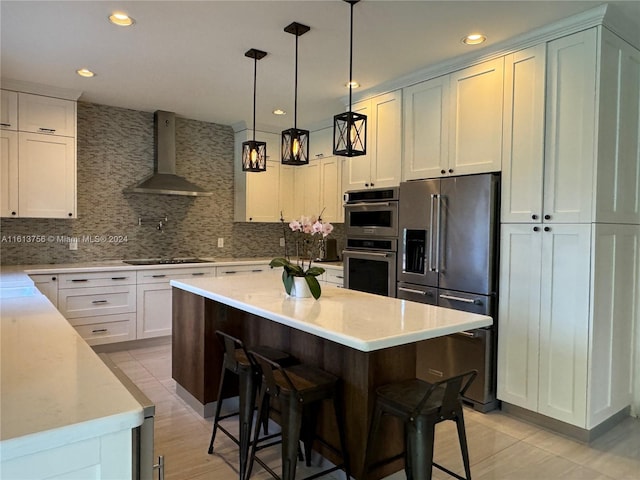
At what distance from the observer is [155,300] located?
4605 mm

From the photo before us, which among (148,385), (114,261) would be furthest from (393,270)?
(114,261)

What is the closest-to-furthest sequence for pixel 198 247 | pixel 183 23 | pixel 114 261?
pixel 183 23, pixel 114 261, pixel 198 247

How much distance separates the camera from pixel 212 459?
2451 mm

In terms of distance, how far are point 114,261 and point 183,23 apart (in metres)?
2.99

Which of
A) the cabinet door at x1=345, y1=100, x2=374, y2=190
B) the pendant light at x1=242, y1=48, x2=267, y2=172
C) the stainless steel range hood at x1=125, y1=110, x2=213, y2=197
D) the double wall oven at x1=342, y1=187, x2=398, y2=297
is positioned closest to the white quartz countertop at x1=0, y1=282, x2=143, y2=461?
the pendant light at x1=242, y1=48, x2=267, y2=172

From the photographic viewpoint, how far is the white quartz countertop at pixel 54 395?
926 millimetres

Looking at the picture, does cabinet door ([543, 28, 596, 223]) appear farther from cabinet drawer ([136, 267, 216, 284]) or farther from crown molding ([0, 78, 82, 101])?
crown molding ([0, 78, 82, 101])

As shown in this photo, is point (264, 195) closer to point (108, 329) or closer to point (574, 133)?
point (108, 329)

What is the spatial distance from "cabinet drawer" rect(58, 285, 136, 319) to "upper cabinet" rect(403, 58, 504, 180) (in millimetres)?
3020

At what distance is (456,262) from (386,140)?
1331 millimetres

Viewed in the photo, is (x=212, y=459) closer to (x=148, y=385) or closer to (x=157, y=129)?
(x=148, y=385)

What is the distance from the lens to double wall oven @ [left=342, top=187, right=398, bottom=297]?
3732mm

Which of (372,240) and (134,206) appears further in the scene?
(134,206)

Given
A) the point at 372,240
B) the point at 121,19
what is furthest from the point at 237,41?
the point at 372,240
